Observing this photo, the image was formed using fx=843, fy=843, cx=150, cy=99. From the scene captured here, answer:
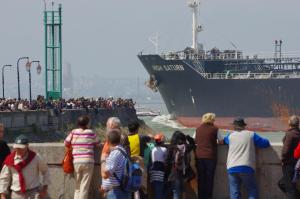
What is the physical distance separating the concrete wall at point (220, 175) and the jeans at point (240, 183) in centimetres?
37

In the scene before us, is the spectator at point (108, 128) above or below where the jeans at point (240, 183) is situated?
above

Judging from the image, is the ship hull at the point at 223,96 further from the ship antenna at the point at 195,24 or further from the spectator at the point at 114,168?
the spectator at the point at 114,168

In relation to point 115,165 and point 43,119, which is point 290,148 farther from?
point 43,119

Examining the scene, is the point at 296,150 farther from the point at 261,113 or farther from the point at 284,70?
the point at 284,70


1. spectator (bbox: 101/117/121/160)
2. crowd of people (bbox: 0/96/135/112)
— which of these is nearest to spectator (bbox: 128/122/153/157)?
spectator (bbox: 101/117/121/160)

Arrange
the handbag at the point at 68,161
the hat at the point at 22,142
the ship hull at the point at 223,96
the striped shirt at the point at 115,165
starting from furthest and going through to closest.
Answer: the ship hull at the point at 223,96 < the handbag at the point at 68,161 < the striped shirt at the point at 115,165 < the hat at the point at 22,142

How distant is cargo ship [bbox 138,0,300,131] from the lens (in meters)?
69.9

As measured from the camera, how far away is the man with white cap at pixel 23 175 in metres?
9.83

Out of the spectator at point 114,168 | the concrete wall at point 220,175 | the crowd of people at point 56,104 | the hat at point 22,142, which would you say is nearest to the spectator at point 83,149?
the concrete wall at point 220,175

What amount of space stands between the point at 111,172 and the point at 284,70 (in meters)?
68.6

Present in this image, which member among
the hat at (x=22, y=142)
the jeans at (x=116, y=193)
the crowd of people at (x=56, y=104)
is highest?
the hat at (x=22, y=142)

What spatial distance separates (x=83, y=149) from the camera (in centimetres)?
1125

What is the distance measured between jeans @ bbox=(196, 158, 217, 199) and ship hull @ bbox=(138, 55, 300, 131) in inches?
2220

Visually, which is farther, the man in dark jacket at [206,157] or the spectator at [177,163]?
the man in dark jacket at [206,157]
